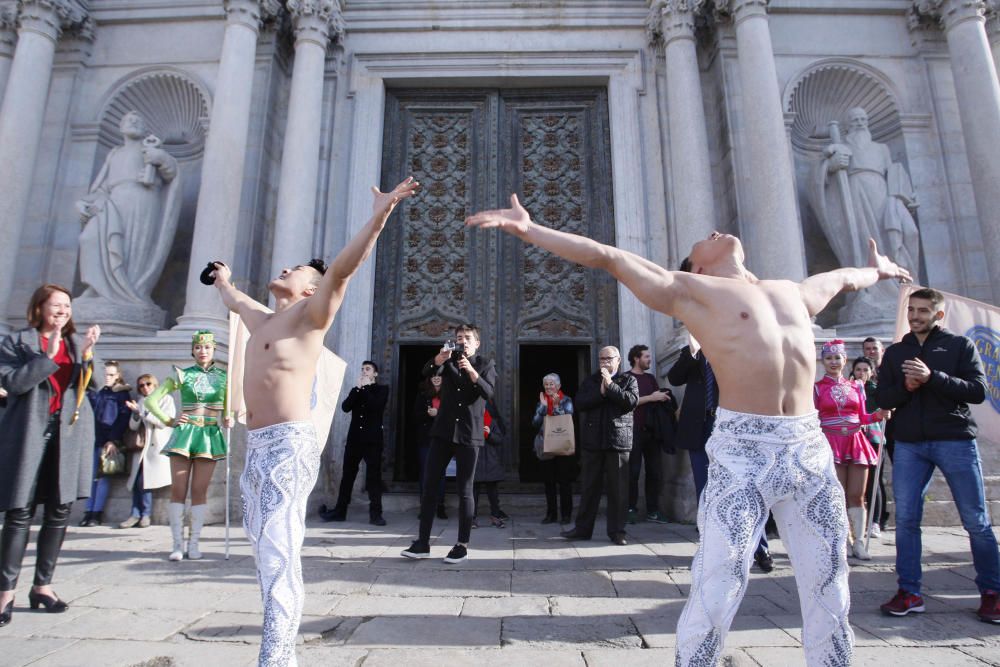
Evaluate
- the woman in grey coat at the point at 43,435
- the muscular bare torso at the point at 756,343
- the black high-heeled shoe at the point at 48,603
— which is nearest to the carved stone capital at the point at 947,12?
the muscular bare torso at the point at 756,343

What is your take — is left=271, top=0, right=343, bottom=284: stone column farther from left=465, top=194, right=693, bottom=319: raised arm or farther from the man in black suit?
left=465, top=194, right=693, bottom=319: raised arm

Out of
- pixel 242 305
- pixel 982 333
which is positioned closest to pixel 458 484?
pixel 242 305

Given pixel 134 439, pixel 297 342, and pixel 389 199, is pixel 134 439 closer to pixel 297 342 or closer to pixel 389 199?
pixel 297 342

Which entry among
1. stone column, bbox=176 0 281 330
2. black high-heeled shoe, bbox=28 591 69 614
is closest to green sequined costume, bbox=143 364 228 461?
black high-heeled shoe, bbox=28 591 69 614

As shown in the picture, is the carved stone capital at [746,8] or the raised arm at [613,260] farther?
the carved stone capital at [746,8]

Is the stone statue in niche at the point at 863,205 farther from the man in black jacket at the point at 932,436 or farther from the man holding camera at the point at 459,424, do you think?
the man holding camera at the point at 459,424

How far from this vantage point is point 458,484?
4828 mm

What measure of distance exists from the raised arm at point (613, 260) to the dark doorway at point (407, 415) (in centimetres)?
484

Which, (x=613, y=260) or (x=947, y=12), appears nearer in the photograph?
(x=613, y=260)

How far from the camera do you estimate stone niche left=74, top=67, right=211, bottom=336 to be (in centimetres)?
934

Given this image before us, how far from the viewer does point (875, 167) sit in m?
8.68

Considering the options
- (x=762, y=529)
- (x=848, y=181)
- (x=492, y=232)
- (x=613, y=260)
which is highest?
(x=848, y=181)

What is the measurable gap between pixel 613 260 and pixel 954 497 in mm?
2731

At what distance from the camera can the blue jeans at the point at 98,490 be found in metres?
6.52
